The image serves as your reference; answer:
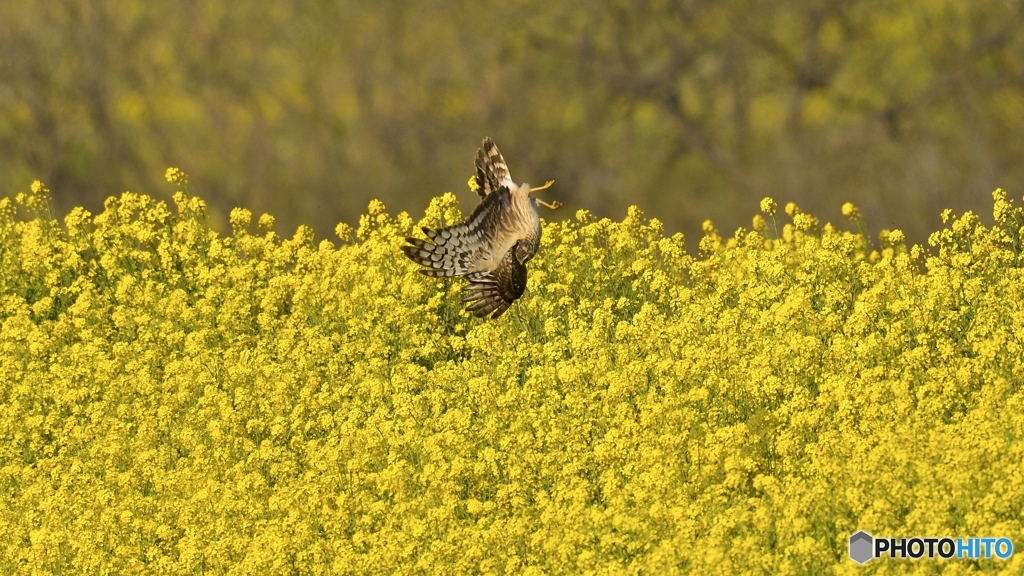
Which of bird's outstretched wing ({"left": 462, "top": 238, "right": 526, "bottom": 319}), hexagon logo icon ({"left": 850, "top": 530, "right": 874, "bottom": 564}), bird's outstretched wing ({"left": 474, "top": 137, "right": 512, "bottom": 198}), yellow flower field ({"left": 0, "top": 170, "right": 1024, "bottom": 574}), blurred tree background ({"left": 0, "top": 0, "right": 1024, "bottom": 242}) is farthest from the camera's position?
blurred tree background ({"left": 0, "top": 0, "right": 1024, "bottom": 242})

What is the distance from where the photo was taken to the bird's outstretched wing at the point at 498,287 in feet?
36.4

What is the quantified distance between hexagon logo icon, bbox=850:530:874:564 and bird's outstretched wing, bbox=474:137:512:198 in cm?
311

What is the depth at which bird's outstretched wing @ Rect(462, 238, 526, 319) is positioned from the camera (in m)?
11.1

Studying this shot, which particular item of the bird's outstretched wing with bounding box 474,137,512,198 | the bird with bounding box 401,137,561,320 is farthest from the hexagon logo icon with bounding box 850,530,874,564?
the bird's outstretched wing with bounding box 474,137,512,198

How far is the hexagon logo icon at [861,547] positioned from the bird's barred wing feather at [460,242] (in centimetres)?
299

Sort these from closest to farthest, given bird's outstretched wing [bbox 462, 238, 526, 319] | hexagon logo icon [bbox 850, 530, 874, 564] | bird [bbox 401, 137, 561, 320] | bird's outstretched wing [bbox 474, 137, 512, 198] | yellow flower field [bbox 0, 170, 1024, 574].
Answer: hexagon logo icon [bbox 850, 530, 874, 564] < yellow flower field [bbox 0, 170, 1024, 574] < bird [bbox 401, 137, 561, 320] < bird's outstretched wing [bbox 474, 137, 512, 198] < bird's outstretched wing [bbox 462, 238, 526, 319]

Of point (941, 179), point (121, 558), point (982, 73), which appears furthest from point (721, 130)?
point (121, 558)

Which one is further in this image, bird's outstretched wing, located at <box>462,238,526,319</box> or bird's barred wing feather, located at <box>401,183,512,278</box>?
bird's outstretched wing, located at <box>462,238,526,319</box>

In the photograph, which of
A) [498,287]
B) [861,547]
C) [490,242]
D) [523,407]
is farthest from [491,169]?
[861,547]

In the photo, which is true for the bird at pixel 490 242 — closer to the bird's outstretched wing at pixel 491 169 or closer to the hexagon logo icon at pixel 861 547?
the bird's outstretched wing at pixel 491 169

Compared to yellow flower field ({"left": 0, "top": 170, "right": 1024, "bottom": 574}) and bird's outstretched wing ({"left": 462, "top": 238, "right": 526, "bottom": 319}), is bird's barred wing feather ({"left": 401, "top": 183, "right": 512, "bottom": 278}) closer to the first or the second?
bird's outstretched wing ({"left": 462, "top": 238, "right": 526, "bottom": 319})

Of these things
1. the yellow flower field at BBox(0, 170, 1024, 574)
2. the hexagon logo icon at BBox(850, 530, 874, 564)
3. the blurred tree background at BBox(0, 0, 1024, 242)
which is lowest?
the hexagon logo icon at BBox(850, 530, 874, 564)

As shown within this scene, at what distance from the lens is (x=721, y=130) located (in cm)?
2962

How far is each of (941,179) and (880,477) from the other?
50.1ft
